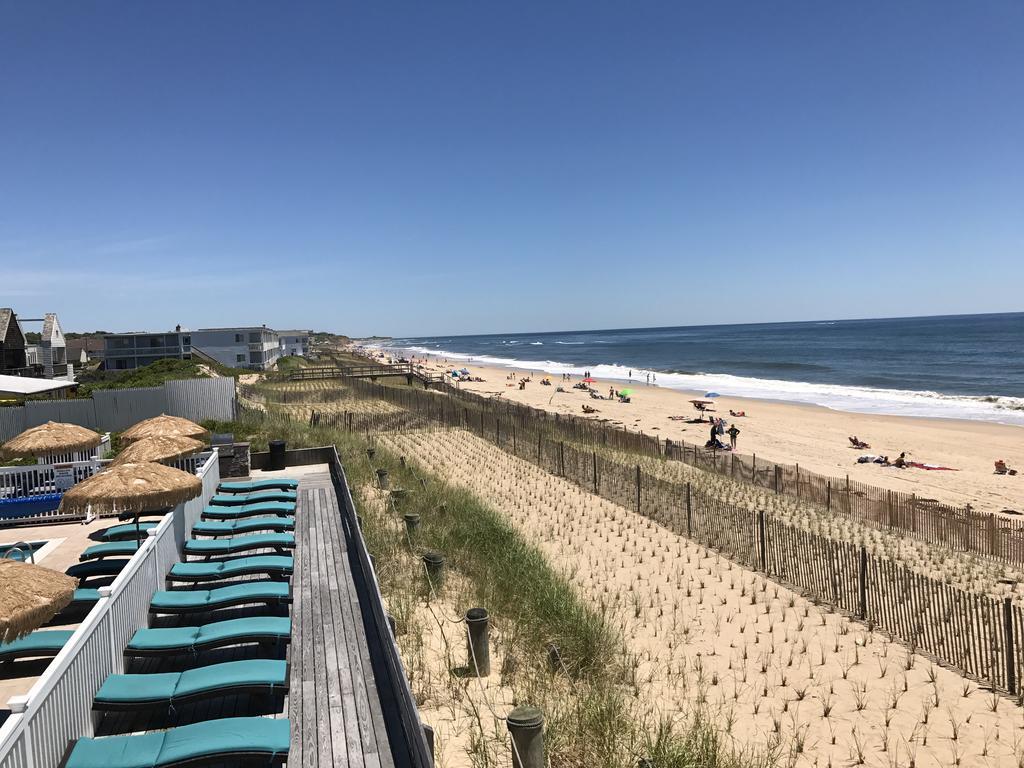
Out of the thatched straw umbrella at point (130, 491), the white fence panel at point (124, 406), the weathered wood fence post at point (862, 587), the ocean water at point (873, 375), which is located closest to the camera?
the thatched straw umbrella at point (130, 491)

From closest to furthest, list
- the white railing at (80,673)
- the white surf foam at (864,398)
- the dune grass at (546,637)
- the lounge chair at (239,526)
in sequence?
the white railing at (80,673) < the dune grass at (546,637) < the lounge chair at (239,526) < the white surf foam at (864,398)

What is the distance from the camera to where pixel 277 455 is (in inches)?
635

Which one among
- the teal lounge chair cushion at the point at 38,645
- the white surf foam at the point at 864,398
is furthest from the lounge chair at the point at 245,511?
the white surf foam at the point at 864,398

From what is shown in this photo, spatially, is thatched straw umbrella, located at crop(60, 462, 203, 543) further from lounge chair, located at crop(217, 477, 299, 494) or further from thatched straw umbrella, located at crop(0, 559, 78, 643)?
lounge chair, located at crop(217, 477, 299, 494)

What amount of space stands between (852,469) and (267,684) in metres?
23.9

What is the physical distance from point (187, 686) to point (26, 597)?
1390 mm

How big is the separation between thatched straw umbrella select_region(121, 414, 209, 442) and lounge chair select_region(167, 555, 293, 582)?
15.2 feet

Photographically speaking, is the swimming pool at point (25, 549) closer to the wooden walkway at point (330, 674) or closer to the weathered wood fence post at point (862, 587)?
the wooden walkway at point (330, 674)

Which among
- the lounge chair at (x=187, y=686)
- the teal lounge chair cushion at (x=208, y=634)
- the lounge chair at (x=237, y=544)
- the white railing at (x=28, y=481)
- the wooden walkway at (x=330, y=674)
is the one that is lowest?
the wooden walkway at (x=330, y=674)

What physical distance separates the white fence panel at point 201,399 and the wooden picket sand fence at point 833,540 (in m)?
4.13

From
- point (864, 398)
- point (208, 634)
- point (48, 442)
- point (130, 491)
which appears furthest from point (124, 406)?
point (864, 398)

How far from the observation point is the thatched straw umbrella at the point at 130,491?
7.81m

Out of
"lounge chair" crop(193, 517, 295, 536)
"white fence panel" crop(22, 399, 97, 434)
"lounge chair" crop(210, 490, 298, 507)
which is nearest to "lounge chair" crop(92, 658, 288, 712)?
"lounge chair" crop(193, 517, 295, 536)

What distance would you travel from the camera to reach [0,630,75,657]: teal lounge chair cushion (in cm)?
623
